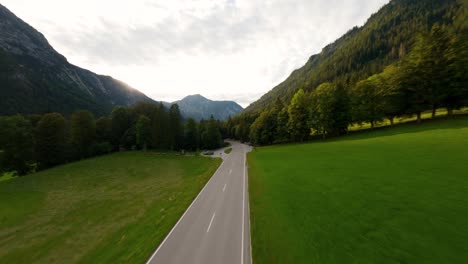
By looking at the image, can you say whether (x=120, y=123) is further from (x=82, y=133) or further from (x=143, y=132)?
(x=143, y=132)

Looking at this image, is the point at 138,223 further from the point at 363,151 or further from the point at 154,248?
the point at 363,151

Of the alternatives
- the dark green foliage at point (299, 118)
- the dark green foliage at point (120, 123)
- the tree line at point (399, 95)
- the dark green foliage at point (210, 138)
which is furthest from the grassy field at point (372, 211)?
the dark green foliage at point (120, 123)

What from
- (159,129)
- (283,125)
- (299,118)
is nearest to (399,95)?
(299,118)

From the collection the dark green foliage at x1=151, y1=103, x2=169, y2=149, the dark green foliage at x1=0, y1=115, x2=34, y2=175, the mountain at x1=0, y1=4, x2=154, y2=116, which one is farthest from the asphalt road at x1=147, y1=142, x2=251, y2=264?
the mountain at x1=0, y1=4, x2=154, y2=116

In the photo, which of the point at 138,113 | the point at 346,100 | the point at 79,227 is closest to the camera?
the point at 79,227

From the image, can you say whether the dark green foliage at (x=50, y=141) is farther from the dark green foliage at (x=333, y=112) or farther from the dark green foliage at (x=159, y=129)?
the dark green foliage at (x=333, y=112)

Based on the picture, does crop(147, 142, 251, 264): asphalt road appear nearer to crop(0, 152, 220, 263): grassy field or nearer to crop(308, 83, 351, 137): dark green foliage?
crop(0, 152, 220, 263): grassy field

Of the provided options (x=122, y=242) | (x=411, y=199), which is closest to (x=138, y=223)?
(x=122, y=242)
